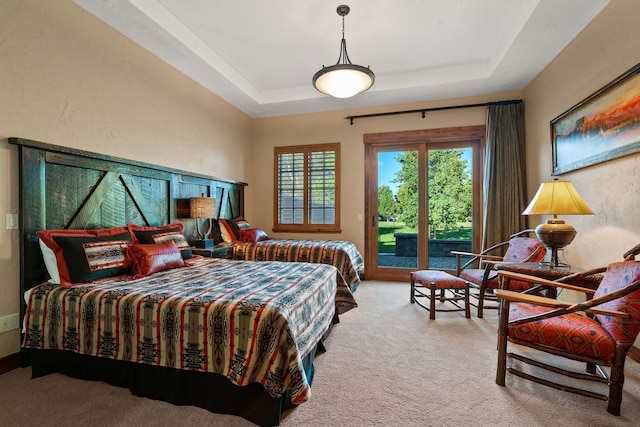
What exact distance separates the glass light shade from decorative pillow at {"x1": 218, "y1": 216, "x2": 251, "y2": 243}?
8.64 feet

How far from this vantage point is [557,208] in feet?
8.09

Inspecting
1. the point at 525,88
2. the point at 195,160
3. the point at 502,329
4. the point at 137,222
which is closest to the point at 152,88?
the point at 195,160

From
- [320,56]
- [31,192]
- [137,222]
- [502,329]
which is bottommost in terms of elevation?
[502,329]

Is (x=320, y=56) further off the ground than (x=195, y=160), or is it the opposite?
(x=320, y=56)

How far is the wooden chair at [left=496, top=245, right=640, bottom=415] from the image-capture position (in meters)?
1.62

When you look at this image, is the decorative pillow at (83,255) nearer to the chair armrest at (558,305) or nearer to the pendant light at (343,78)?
the pendant light at (343,78)

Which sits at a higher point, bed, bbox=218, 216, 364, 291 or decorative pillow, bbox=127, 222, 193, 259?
decorative pillow, bbox=127, 222, 193, 259

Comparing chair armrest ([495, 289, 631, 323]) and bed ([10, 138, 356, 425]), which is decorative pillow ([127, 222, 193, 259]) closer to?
bed ([10, 138, 356, 425])

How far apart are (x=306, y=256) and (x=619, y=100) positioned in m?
3.60

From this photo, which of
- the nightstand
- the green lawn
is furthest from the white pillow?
the green lawn

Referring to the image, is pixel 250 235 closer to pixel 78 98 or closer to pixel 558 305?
pixel 78 98

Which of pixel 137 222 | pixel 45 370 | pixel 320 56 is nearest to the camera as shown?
pixel 45 370

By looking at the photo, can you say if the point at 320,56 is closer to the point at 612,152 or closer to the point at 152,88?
the point at 152,88

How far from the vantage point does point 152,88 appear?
339cm
